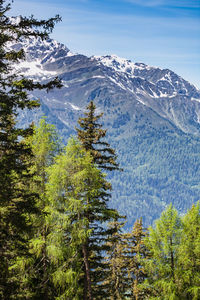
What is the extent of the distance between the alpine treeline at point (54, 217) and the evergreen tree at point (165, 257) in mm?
66

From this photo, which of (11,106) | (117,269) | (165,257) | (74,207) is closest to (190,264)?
(165,257)

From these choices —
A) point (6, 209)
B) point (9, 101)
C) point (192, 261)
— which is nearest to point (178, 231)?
point (192, 261)

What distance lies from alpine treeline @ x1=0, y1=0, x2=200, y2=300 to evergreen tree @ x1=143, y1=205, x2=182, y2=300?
0.07 meters

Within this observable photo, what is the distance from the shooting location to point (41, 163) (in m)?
17.0

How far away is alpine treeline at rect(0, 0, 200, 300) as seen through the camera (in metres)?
11.2

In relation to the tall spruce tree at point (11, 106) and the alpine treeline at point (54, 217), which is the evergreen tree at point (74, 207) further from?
the tall spruce tree at point (11, 106)

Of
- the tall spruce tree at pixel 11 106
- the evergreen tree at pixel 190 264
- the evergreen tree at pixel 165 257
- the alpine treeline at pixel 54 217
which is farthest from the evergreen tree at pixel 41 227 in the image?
the evergreen tree at pixel 190 264

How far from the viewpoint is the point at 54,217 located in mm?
15195

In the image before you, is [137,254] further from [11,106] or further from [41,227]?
[11,106]

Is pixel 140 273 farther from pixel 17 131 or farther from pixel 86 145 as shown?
pixel 17 131

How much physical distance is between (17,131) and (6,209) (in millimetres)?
2940

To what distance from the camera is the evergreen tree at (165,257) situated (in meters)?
20.9

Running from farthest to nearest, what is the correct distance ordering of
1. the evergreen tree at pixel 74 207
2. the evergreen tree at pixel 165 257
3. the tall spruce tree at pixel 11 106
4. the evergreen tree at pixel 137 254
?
the evergreen tree at pixel 137 254, the evergreen tree at pixel 165 257, the evergreen tree at pixel 74 207, the tall spruce tree at pixel 11 106

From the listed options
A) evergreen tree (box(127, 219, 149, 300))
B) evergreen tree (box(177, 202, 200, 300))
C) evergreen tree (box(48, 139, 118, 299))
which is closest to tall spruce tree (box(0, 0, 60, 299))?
evergreen tree (box(48, 139, 118, 299))
